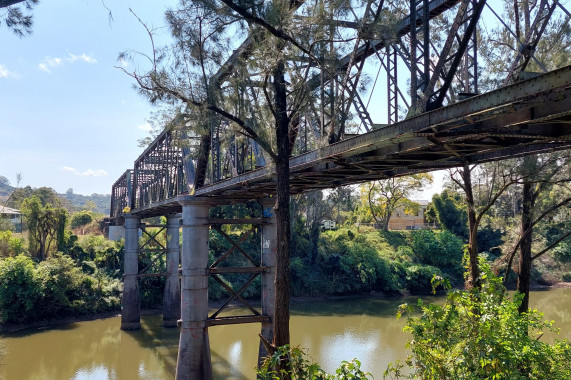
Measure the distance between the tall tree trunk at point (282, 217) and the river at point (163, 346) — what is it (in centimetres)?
838

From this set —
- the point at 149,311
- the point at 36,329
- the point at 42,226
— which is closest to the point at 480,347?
the point at 36,329

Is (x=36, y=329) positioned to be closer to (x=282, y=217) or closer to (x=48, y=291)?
(x=48, y=291)

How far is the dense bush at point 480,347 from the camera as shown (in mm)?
5059

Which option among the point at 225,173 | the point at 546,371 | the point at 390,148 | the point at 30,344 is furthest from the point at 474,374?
the point at 30,344

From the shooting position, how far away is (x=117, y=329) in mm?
22094

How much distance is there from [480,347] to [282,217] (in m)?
3.41

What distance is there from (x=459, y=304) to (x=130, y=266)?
18818 mm

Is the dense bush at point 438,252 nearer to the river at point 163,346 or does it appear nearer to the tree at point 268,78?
A: the river at point 163,346

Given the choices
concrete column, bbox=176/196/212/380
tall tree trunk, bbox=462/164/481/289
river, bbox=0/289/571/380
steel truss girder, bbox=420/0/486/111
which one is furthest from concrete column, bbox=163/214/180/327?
steel truss girder, bbox=420/0/486/111

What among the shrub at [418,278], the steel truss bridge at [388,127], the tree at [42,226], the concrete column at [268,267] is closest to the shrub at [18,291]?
the tree at [42,226]

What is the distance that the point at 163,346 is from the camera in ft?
60.9

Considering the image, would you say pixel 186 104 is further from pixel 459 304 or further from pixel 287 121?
pixel 459 304

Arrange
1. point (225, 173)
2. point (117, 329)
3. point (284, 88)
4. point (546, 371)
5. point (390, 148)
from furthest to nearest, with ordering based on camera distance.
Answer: point (117, 329) → point (225, 173) → point (284, 88) → point (390, 148) → point (546, 371)

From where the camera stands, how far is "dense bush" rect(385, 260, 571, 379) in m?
5.06
